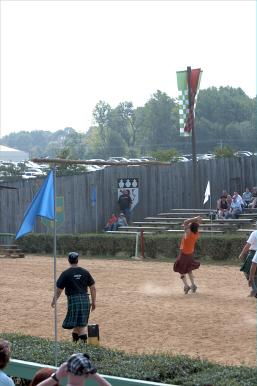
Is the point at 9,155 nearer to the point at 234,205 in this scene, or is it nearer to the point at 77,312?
the point at 234,205

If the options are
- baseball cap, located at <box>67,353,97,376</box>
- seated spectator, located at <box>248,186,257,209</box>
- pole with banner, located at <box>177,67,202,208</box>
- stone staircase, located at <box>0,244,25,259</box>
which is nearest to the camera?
baseball cap, located at <box>67,353,97,376</box>

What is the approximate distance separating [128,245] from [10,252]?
13.6 feet

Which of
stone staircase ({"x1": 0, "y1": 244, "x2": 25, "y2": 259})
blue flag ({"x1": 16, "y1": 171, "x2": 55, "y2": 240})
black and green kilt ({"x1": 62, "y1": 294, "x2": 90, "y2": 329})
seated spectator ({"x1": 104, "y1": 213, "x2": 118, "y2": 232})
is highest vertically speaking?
blue flag ({"x1": 16, "y1": 171, "x2": 55, "y2": 240})

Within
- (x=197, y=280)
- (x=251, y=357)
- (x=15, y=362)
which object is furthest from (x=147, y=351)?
(x=197, y=280)

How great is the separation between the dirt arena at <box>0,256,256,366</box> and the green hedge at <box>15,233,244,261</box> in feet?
5.82

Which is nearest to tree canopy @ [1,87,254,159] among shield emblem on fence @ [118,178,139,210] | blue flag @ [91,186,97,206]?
shield emblem on fence @ [118,178,139,210]

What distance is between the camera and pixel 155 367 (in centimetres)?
895

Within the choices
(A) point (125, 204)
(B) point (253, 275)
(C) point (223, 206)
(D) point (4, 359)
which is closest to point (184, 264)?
(B) point (253, 275)

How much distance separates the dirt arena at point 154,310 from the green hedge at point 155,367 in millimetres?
2205

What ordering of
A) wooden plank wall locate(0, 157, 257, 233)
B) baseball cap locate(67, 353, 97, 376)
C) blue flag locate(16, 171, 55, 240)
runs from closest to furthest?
baseball cap locate(67, 353, 97, 376) < blue flag locate(16, 171, 55, 240) < wooden plank wall locate(0, 157, 257, 233)

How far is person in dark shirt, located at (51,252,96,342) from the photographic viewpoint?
1259 centimetres

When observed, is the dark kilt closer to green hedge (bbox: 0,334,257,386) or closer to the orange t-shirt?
the orange t-shirt

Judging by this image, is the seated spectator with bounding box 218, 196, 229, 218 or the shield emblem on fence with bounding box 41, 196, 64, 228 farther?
the shield emblem on fence with bounding box 41, 196, 64, 228

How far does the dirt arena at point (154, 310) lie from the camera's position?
13492mm
